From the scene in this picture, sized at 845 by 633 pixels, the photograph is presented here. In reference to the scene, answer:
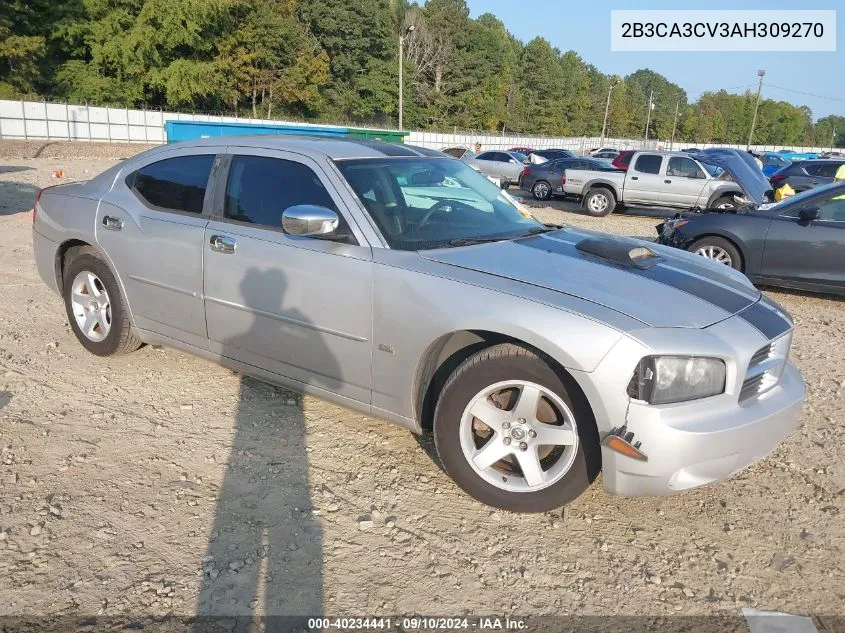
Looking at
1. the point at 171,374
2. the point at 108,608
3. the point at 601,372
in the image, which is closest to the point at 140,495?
the point at 108,608

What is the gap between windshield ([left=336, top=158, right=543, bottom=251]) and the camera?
349 centimetres

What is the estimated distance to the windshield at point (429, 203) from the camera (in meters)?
3.49

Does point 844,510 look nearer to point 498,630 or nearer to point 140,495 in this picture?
point 498,630

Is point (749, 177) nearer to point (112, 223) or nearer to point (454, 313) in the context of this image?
point (454, 313)

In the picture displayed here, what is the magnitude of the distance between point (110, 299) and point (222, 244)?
1.32 meters

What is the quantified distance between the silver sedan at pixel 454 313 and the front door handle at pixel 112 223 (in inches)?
0.9

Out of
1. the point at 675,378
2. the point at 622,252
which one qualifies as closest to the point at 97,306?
the point at 622,252

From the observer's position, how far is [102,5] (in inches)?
1801

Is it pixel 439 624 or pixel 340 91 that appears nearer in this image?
pixel 439 624

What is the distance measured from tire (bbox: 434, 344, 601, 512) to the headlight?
0.27 m

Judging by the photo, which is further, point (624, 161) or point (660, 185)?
point (624, 161)

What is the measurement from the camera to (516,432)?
2969 millimetres

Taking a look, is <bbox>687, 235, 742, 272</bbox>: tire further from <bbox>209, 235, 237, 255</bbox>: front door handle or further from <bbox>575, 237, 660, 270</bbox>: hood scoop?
<bbox>209, 235, 237, 255</bbox>: front door handle

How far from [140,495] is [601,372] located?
2.24 meters
